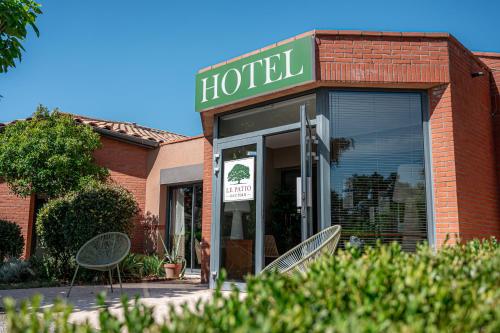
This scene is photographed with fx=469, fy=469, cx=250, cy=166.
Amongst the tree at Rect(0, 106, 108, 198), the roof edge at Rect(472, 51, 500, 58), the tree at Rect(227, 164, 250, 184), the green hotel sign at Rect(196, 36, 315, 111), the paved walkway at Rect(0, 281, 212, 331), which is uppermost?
the roof edge at Rect(472, 51, 500, 58)

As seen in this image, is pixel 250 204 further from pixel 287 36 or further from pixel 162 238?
pixel 162 238

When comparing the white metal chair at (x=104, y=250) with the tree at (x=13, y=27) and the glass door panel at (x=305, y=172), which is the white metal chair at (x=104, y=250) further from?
the tree at (x=13, y=27)

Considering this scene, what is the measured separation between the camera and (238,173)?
6984mm

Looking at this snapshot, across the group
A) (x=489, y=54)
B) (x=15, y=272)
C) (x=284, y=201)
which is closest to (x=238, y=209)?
(x=284, y=201)

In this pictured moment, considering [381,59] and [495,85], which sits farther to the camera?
[495,85]

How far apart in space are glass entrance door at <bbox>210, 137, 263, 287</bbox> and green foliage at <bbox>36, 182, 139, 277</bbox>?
9.70ft

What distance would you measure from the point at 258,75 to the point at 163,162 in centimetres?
543

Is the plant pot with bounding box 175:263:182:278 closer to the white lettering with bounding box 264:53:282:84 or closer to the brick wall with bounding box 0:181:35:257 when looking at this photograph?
the brick wall with bounding box 0:181:35:257

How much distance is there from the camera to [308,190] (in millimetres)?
5547

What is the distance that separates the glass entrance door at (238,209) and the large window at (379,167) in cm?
121

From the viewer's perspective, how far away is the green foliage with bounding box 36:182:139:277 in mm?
8891

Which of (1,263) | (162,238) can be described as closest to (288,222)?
(162,238)

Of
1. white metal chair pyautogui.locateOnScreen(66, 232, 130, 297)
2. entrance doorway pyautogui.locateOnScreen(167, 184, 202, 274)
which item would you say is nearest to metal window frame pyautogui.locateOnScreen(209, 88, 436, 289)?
white metal chair pyautogui.locateOnScreen(66, 232, 130, 297)

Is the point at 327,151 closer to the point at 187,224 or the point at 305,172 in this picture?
the point at 305,172
